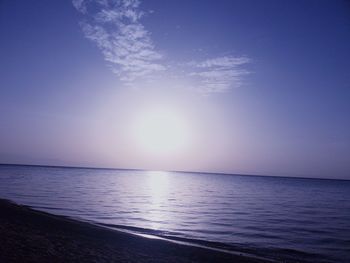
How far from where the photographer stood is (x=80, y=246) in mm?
12117

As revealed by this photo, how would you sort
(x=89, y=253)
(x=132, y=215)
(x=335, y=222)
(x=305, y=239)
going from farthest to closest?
1. (x=335, y=222)
2. (x=132, y=215)
3. (x=305, y=239)
4. (x=89, y=253)

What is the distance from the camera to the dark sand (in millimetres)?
10383

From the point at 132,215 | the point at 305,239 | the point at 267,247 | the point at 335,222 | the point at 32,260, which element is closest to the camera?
the point at 32,260

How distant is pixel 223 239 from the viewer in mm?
17844

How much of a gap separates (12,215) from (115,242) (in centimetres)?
840

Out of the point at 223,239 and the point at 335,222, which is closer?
the point at 223,239

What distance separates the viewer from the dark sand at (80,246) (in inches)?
409

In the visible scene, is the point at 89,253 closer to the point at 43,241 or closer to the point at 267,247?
the point at 43,241

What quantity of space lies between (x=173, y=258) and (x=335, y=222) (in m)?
21.1

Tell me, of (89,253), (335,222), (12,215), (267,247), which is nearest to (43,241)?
(89,253)

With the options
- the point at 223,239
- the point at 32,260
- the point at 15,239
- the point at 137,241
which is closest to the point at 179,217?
the point at 223,239

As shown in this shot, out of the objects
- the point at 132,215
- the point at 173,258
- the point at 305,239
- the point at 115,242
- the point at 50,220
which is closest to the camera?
the point at 173,258

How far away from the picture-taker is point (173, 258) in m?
12.0

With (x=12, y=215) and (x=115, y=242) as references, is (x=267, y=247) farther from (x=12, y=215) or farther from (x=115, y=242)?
(x=12, y=215)
